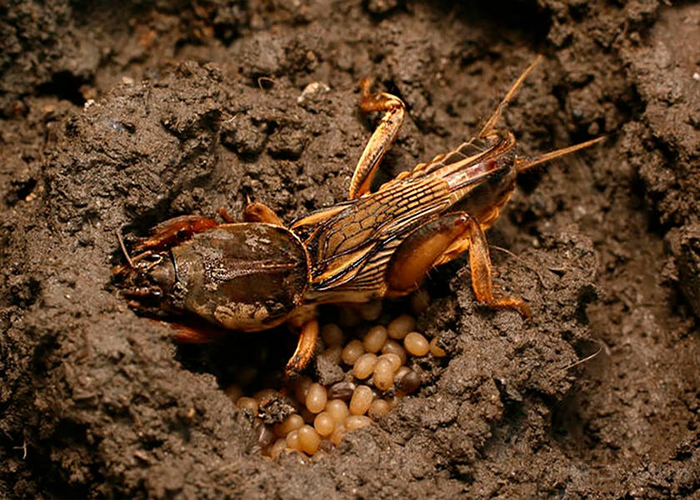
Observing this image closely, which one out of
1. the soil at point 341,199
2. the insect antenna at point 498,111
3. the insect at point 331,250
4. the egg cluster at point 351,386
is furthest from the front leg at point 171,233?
the insect antenna at point 498,111

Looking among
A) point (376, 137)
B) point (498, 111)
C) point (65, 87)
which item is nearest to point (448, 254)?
point (376, 137)

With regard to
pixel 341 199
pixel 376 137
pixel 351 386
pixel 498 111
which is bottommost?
pixel 351 386

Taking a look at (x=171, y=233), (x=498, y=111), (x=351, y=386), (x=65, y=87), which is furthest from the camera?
(x=65, y=87)

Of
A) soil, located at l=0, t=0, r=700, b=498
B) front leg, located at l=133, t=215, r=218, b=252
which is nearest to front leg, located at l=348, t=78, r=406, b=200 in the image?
soil, located at l=0, t=0, r=700, b=498

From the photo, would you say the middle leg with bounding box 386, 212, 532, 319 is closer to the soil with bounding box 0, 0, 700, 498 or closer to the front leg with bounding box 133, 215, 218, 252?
the soil with bounding box 0, 0, 700, 498

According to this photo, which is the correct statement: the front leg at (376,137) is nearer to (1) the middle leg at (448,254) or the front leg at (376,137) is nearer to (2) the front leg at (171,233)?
(1) the middle leg at (448,254)

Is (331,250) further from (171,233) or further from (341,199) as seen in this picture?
(171,233)

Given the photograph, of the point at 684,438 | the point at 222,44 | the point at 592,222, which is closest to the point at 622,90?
the point at 592,222
